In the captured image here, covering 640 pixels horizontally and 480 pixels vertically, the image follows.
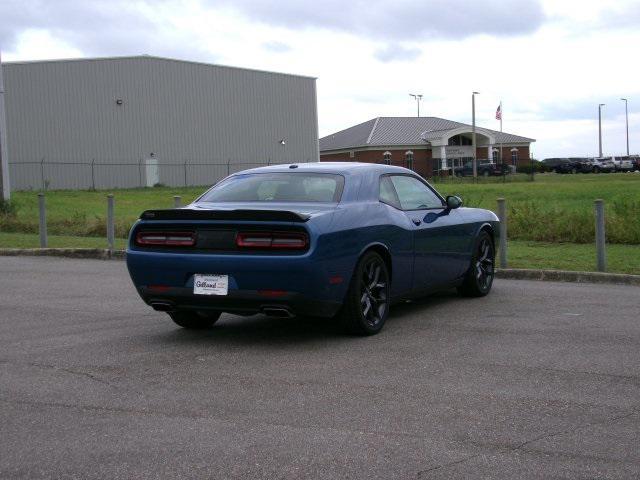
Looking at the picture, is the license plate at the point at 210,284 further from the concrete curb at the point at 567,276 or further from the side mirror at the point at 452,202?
the concrete curb at the point at 567,276

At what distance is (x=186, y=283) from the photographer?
774 cm

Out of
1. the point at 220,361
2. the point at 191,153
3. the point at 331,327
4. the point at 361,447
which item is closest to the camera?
the point at 361,447

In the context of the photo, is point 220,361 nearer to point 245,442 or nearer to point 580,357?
point 245,442

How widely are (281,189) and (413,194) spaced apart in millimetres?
1585

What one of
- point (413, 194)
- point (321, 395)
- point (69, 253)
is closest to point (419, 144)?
point (69, 253)

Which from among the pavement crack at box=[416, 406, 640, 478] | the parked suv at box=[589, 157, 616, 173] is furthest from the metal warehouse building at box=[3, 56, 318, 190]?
the pavement crack at box=[416, 406, 640, 478]

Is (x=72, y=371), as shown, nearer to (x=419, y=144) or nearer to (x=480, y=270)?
(x=480, y=270)

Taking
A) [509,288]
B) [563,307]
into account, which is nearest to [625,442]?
[563,307]

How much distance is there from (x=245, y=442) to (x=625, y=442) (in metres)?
1.98

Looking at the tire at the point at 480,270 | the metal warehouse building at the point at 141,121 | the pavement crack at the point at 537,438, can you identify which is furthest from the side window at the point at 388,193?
the metal warehouse building at the point at 141,121

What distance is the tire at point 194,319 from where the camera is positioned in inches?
337

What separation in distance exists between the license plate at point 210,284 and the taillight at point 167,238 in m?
0.31

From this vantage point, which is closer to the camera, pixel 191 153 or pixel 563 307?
pixel 563 307

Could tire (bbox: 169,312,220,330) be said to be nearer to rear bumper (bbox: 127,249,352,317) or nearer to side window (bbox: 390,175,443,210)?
rear bumper (bbox: 127,249,352,317)
